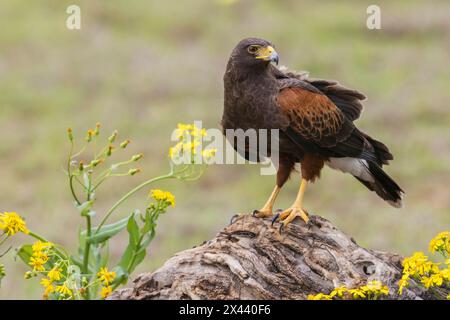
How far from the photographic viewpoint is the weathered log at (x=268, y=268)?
4.85 meters

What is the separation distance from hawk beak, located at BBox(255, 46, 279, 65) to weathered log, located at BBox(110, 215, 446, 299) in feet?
3.36

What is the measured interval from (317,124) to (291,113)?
0.19 meters

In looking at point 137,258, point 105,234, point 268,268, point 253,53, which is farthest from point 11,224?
point 253,53

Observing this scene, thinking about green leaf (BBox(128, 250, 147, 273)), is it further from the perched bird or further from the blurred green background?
the blurred green background

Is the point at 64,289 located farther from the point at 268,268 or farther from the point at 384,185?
the point at 384,185

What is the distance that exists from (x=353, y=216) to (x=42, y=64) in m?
7.55

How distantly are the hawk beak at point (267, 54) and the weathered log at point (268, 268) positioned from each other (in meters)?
1.02

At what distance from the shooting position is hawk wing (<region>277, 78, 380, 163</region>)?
5.91 meters

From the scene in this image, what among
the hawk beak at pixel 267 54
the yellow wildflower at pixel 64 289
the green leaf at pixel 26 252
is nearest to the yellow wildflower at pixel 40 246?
the yellow wildflower at pixel 64 289

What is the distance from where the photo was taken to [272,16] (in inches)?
713

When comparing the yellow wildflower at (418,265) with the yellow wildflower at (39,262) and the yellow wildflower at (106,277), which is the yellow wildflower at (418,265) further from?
the yellow wildflower at (39,262)

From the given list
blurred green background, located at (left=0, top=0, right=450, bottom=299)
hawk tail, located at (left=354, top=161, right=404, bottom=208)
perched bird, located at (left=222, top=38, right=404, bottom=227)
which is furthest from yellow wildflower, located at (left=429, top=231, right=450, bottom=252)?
blurred green background, located at (left=0, top=0, right=450, bottom=299)

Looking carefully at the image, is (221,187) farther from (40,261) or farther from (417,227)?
(40,261)

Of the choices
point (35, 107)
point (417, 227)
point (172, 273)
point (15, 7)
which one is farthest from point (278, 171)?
point (15, 7)
